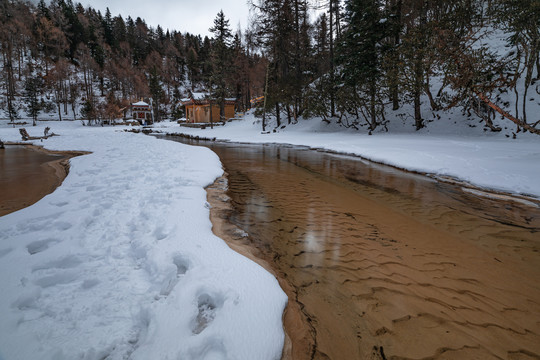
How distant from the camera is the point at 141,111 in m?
48.7

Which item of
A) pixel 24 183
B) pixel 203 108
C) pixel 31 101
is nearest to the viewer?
pixel 24 183

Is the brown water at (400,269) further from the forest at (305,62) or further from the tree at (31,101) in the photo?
the tree at (31,101)

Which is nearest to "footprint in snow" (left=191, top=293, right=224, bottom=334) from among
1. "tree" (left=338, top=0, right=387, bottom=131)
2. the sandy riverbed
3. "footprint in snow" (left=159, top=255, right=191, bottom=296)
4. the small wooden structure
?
"footprint in snow" (left=159, top=255, right=191, bottom=296)

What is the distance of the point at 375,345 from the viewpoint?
1787mm

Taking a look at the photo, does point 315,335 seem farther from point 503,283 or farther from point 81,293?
point 503,283

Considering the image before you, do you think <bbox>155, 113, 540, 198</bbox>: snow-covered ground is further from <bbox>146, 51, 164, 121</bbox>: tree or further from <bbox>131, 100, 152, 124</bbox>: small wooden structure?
<bbox>131, 100, 152, 124</bbox>: small wooden structure

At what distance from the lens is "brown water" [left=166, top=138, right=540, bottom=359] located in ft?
6.02

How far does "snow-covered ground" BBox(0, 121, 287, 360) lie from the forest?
8.83 metres

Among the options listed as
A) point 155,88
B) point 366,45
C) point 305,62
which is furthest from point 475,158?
point 155,88

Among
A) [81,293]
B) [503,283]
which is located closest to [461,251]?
[503,283]

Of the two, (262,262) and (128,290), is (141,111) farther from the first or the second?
(128,290)

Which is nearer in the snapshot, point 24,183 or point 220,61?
point 24,183

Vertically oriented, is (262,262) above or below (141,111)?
below

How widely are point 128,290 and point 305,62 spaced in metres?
29.0
